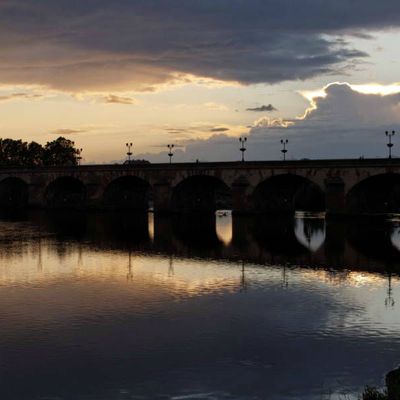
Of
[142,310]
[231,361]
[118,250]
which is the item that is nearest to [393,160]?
[118,250]

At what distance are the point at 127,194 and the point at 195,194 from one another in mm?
13390

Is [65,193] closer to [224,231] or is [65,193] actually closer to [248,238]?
[224,231]

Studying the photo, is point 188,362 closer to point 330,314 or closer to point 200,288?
point 330,314

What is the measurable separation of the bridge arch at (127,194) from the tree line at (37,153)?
177 feet

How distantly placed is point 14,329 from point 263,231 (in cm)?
3989

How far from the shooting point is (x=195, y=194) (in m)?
92.1

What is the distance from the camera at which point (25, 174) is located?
9981cm

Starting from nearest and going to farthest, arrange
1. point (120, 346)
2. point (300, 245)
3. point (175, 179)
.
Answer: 1. point (120, 346)
2. point (300, 245)
3. point (175, 179)

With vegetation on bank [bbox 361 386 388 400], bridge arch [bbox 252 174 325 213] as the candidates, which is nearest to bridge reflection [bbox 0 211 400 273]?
bridge arch [bbox 252 174 325 213]

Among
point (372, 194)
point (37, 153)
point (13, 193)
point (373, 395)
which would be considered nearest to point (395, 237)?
point (372, 194)

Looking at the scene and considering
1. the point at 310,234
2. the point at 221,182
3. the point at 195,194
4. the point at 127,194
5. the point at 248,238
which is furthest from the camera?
the point at 127,194

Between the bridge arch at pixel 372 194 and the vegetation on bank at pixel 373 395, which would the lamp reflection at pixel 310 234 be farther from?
the vegetation on bank at pixel 373 395

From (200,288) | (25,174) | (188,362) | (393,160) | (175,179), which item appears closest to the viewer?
(188,362)

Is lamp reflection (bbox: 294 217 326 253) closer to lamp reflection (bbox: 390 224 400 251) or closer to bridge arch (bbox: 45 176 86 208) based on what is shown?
lamp reflection (bbox: 390 224 400 251)
